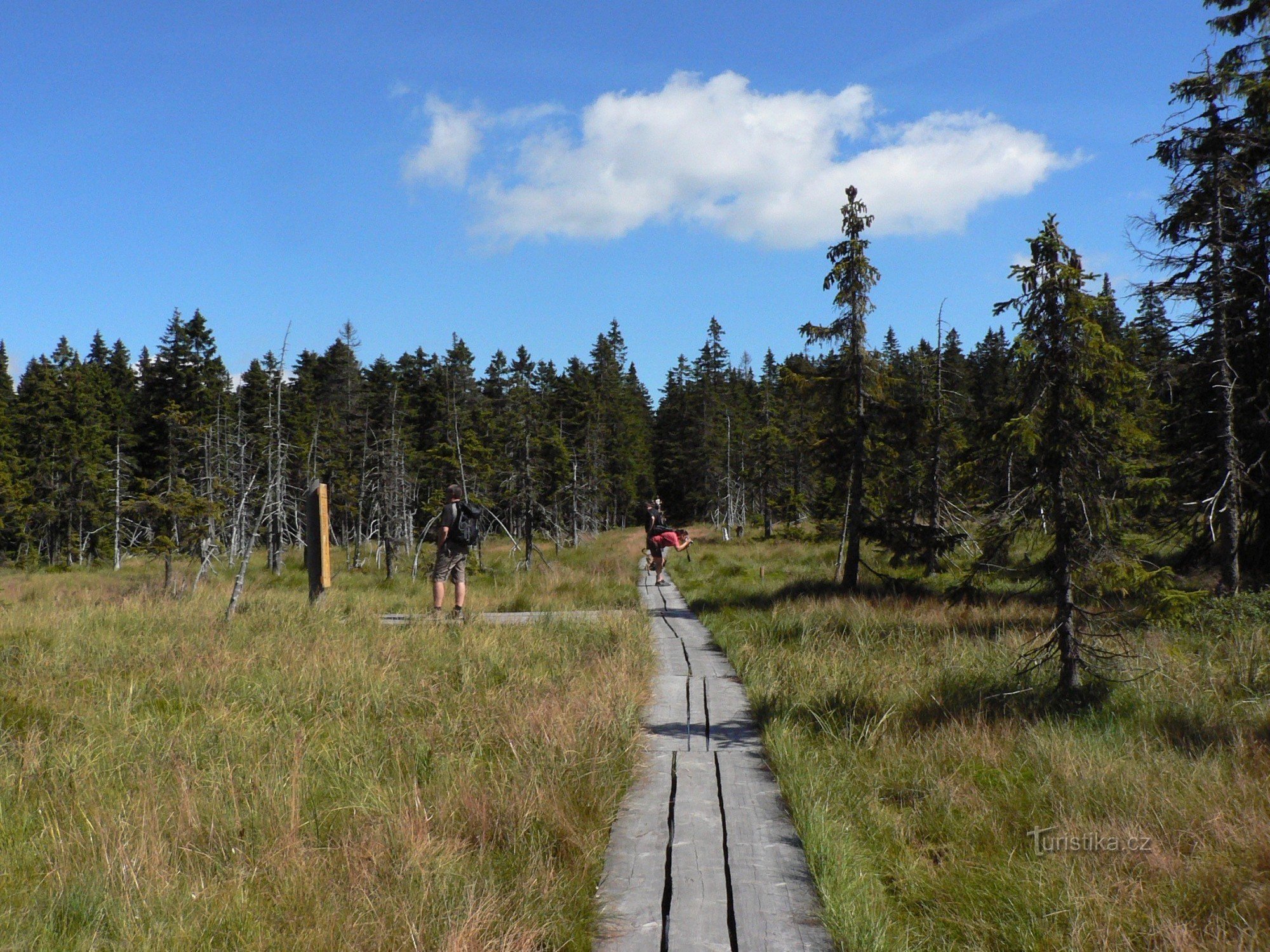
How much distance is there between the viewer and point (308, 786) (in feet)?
15.6

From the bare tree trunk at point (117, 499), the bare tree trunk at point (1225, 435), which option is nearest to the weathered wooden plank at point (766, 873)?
the bare tree trunk at point (1225, 435)

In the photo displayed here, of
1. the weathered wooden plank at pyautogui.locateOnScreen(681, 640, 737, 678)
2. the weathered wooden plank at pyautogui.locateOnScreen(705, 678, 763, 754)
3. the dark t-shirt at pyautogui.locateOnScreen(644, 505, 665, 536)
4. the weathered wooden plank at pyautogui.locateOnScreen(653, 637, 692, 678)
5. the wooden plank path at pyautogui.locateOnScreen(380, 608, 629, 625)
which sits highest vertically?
the dark t-shirt at pyautogui.locateOnScreen(644, 505, 665, 536)

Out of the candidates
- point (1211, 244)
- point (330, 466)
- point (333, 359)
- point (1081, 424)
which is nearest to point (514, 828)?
point (1081, 424)

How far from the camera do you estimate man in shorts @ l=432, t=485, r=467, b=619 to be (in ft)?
39.8

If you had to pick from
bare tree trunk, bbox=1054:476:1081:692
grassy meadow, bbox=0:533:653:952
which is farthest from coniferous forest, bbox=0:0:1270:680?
grassy meadow, bbox=0:533:653:952

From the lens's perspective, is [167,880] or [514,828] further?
[514,828]

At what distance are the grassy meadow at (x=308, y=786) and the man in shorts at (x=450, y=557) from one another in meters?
2.49

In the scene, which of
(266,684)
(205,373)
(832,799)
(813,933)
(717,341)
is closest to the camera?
(813,933)

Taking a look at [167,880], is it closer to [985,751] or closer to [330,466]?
[985,751]

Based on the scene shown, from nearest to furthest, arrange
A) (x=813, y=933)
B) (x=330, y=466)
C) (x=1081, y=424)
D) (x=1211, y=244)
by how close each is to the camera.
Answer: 1. (x=813, y=933)
2. (x=1081, y=424)
3. (x=1211, y=244)
4. (x=330, y=466)

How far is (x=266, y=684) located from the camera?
7184mm

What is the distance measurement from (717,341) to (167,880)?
3272 inches

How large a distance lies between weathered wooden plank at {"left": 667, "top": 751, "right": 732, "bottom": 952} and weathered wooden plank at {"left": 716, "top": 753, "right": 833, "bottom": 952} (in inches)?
2.7

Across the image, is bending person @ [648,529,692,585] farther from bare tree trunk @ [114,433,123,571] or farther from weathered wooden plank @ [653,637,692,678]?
bare tree trunk @ [114,433,123,571]
